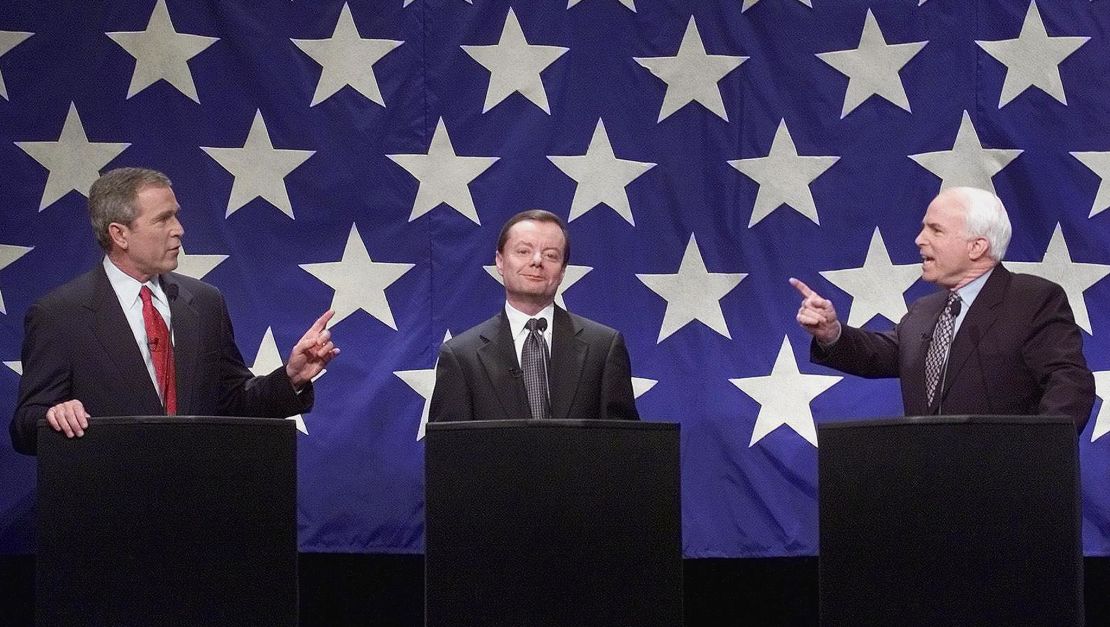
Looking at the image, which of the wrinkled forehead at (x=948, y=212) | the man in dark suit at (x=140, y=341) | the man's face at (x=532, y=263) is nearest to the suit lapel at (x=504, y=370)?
the man's face at (x=532, y=263)

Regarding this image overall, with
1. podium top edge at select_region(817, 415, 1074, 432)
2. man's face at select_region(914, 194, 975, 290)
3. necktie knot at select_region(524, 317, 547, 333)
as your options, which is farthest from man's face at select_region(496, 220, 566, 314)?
podium top edge at select_region(817, 415, 1074, 432)

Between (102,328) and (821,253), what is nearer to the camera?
(102,328)

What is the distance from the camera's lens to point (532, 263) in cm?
370

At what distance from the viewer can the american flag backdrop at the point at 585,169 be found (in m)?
4.46

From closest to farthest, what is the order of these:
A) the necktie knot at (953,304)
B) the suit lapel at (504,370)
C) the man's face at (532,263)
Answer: the necktie knot at (953,304), the suit lapel at (504,370), the man's face at (532,263)

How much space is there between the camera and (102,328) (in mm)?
3363

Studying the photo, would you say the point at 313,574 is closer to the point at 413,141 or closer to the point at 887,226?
the point at 413,141

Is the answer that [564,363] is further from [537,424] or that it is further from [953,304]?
[953,304]

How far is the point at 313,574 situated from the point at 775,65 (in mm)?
2357

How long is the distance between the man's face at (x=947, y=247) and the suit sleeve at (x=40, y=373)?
7.43ft

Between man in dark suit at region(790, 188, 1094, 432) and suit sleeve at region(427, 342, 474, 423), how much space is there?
3.00 ft

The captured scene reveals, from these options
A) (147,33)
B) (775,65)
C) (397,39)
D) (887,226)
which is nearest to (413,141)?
(397,39)

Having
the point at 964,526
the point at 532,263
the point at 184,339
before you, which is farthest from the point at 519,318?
the point at 964,526

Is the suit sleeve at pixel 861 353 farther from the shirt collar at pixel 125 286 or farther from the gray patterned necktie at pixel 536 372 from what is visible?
the shirt collar at pixel 125 286
